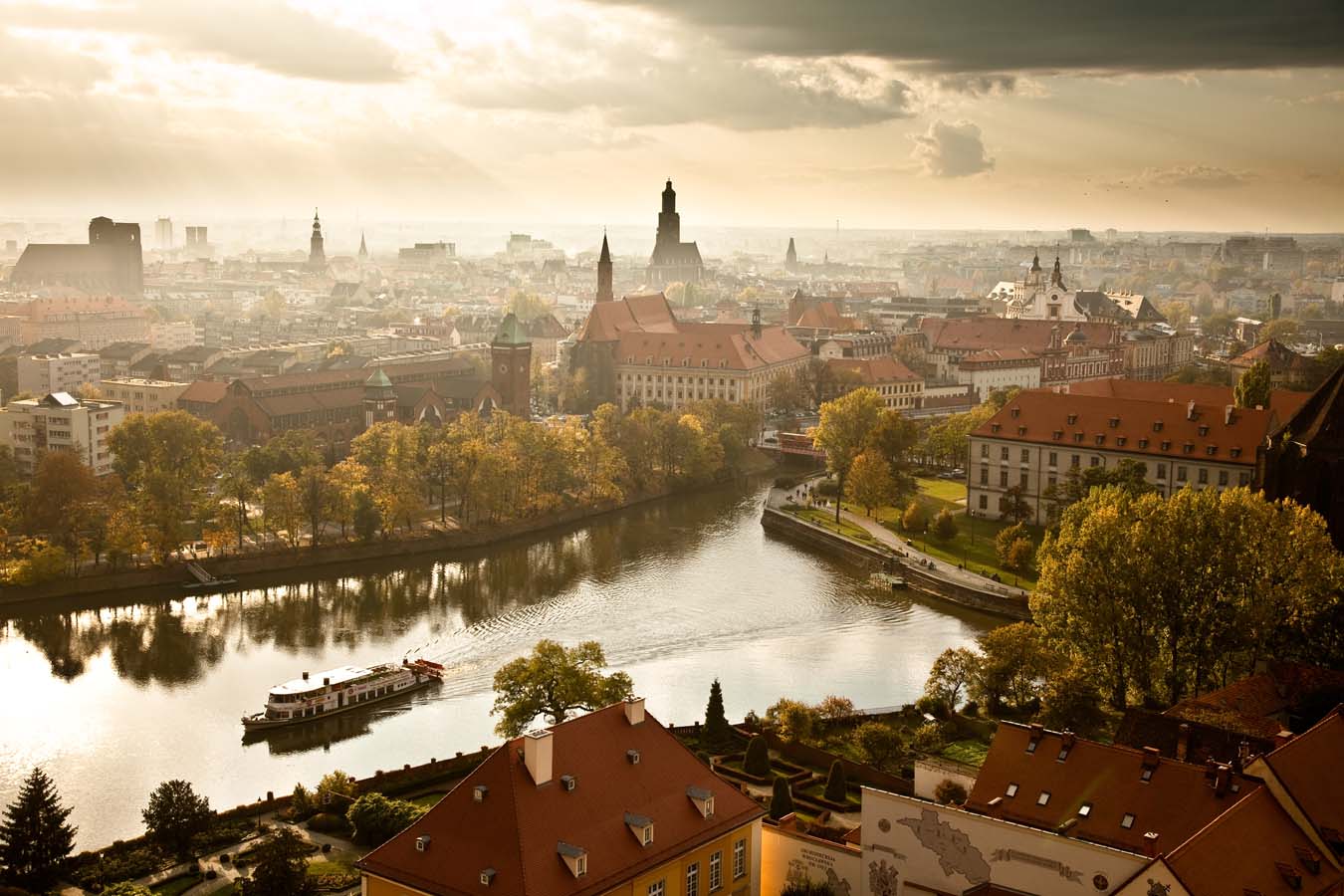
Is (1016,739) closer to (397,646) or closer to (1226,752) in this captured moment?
(1226,752)

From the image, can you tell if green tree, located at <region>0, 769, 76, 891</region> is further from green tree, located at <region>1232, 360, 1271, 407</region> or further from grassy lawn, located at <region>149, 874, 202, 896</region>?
green tree, located at <region>1232, 360, 1271, 407</region>

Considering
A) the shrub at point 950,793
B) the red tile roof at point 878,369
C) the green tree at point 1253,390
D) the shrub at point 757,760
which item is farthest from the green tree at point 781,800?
the red tile roof at point 878,369

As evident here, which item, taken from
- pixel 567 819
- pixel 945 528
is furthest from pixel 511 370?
pixel 567 819

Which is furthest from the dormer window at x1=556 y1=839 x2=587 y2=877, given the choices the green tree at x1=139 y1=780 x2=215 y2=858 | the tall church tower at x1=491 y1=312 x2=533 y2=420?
the tall church tower at x1=491 y1=312 x2=533 y2=420

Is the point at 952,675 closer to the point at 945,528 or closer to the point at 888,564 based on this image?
the point at 888,564

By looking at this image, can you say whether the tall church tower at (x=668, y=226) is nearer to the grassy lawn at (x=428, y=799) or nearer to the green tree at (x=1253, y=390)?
the green tree at (x=1253, y=390)

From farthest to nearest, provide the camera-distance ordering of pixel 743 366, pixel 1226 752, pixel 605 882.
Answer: pixel 743 366, pixel 1226 752, pixel 605 882

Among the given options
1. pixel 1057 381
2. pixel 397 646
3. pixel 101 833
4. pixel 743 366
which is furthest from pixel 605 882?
pixel 1057 381
